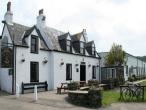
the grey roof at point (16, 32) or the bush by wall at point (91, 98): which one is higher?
the grey roof at point (16, 32)

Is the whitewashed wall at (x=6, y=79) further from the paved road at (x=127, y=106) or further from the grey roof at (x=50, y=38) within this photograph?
the paved road at (x=127, y=106)

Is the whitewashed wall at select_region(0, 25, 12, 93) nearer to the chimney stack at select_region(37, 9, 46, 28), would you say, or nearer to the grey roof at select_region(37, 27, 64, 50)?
the grey roof at select_region(37, 27, 64, 50)

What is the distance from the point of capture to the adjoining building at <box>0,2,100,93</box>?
77.8ft

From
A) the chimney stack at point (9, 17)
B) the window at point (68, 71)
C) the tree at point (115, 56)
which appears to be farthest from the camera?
the tree at point (115, 56)

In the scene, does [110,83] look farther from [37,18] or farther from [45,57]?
[37,18]

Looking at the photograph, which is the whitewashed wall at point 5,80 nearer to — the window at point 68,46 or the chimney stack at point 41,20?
the chimney stack at point 41,20

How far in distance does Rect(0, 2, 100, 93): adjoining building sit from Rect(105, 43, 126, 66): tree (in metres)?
3.41

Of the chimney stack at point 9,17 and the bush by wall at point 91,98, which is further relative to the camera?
the chimney stack at point 9,17

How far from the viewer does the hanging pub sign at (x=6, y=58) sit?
23.4 m

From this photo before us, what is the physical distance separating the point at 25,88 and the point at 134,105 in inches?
407

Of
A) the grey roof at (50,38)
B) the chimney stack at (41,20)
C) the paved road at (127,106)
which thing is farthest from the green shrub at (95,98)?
the chimney stack at (41,20)

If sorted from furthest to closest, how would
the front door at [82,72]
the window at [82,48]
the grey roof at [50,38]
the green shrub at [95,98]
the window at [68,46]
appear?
the window at [82,48]
the front door at [82,72]
the window at [68,46]
the grey roof at [50,38]
the green shrub at [95,98]

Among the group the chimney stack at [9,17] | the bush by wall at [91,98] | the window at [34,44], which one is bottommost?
the bush by wall at [91,98]

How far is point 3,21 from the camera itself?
998 inches
